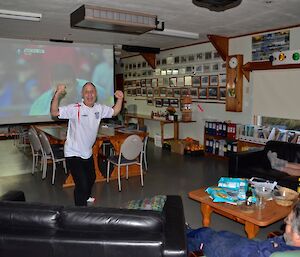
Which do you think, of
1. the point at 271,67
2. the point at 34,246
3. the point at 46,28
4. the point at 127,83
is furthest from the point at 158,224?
the point at 127,83

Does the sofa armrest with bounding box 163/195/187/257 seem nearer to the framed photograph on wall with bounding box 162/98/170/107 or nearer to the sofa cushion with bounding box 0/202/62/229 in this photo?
the sofa cushion with bounding box 0/202/62/229

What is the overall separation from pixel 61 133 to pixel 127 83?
16.7 ft

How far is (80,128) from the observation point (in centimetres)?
319

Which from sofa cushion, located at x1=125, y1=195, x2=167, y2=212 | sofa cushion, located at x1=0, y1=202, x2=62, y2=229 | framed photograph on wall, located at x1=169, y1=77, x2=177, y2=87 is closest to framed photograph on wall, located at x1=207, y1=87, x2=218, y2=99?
framed photograph on wall, located at x1=169, y1=77, x2=177, y2=87

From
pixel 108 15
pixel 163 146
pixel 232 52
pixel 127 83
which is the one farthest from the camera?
pixel 127 83

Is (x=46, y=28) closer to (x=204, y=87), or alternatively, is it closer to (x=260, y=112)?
(x=204, y=87)

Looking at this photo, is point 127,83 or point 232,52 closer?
point 232,52

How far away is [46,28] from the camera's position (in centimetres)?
555

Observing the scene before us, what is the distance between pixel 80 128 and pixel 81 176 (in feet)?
1.66

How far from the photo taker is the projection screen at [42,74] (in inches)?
188

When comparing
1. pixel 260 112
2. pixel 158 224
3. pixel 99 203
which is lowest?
pixel 99 203

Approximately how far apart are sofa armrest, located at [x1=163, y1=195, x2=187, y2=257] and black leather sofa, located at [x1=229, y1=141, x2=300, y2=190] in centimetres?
213

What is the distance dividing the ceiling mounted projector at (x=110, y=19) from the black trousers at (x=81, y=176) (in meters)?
1.81

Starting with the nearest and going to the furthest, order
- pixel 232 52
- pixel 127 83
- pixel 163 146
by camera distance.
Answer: pixel 232 52 → pixel 163 146 → pixel 127 83
